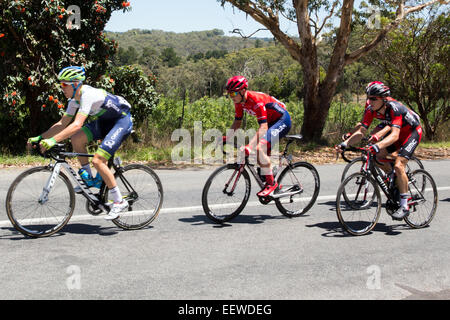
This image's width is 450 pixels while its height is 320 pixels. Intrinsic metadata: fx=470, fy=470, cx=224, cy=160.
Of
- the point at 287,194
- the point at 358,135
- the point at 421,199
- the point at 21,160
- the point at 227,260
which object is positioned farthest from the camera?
the point at 21,160

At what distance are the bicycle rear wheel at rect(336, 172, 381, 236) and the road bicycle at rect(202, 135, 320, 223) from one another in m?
0.88

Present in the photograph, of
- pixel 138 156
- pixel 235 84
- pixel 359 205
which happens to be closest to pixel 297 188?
pixel 359 205

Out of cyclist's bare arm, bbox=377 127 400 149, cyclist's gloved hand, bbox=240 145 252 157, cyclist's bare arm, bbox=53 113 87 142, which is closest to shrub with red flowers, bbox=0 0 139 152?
cyclist's bare arm, bbox=53 113 87 142

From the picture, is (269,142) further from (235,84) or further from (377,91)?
(377,91)

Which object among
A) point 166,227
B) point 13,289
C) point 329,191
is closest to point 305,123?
point 329,191

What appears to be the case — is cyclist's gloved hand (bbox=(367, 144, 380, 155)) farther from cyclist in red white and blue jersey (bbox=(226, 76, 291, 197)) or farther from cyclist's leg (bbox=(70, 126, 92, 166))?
cyclist's leg (bbox=(70, 126, 92, 166))

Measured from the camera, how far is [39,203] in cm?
550

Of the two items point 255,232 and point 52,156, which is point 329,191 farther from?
point 52,156

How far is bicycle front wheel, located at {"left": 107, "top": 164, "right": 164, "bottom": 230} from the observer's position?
20.0 ft

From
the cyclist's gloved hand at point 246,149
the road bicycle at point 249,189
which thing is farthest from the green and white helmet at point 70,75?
the cyclist's gloved hand at point 246,149

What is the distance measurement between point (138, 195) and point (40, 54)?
763 centimetres

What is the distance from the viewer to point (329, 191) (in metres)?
9.27

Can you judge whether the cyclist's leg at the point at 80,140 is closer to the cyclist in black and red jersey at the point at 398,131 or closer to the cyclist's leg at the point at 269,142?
the cyclist's leg at the point at 269,142

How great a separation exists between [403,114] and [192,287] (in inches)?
158
